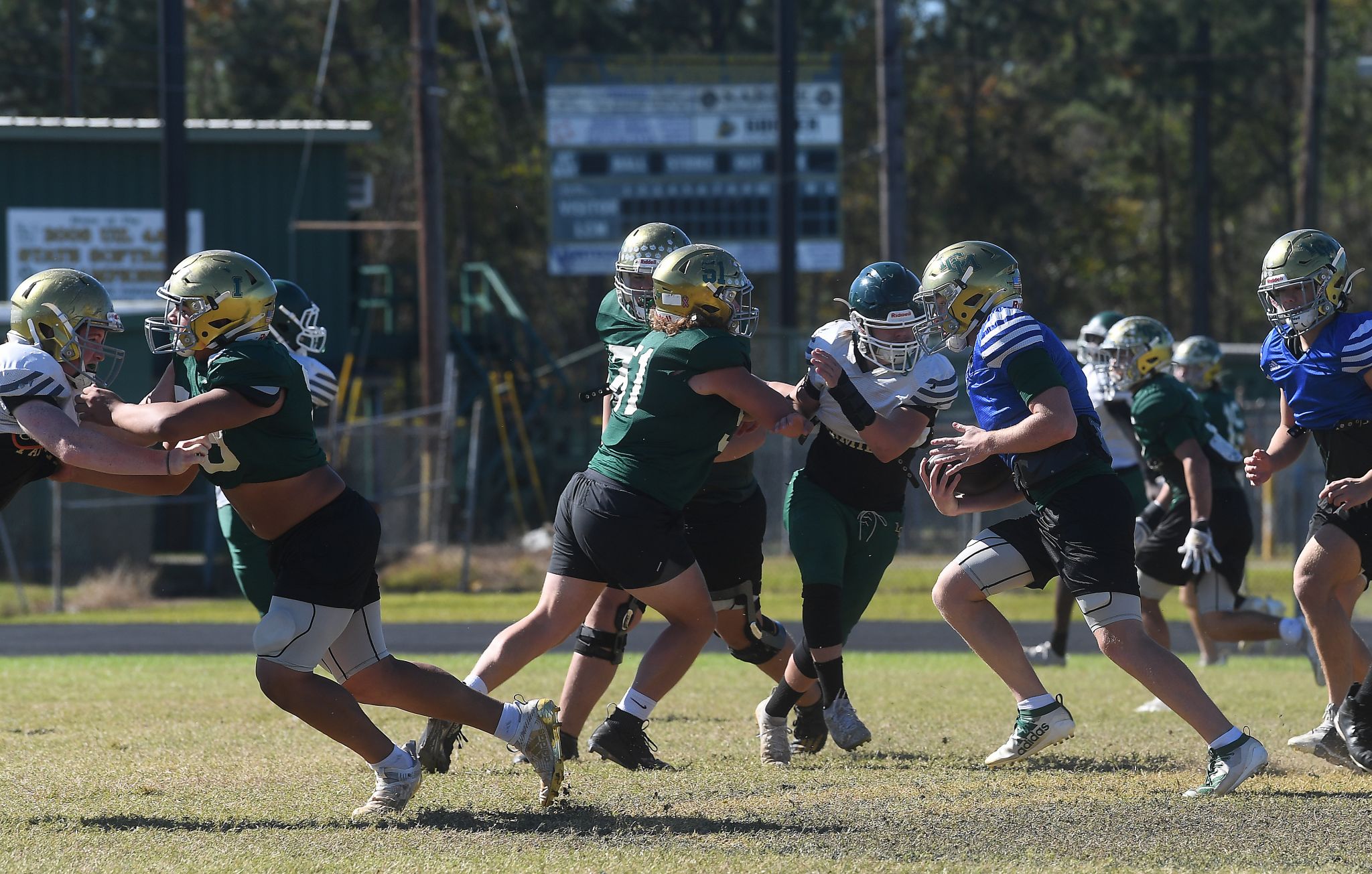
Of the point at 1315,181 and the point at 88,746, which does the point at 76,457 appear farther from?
the point at 1315,181

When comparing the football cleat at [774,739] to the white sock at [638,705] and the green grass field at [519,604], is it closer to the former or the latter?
the white sock at [638,705]

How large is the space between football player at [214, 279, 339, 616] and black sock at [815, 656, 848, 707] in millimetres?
2308

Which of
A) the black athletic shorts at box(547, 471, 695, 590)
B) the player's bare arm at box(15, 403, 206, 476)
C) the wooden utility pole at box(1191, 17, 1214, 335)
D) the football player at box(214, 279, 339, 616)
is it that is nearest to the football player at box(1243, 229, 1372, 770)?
the black athletic shorts at box(547, 471, 695, 590)

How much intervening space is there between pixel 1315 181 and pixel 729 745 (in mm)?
23571

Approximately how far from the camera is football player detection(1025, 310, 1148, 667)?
364 inches

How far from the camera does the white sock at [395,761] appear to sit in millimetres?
5551

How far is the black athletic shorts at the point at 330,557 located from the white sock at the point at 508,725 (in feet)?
2.08

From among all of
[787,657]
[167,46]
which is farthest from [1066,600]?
[167,46]

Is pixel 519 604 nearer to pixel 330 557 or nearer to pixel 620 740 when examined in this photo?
pixel 620 740

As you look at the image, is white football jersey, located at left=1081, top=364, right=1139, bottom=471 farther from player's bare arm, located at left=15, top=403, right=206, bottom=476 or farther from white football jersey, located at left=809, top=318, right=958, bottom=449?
player's bare arm, located at left=15, top=403, right=206, bottom=476

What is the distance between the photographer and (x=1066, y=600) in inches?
402

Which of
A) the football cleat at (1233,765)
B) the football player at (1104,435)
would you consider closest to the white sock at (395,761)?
the football cleat at (1233,765)

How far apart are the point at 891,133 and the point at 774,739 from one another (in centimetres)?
1670

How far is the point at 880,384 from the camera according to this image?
6.57 m
